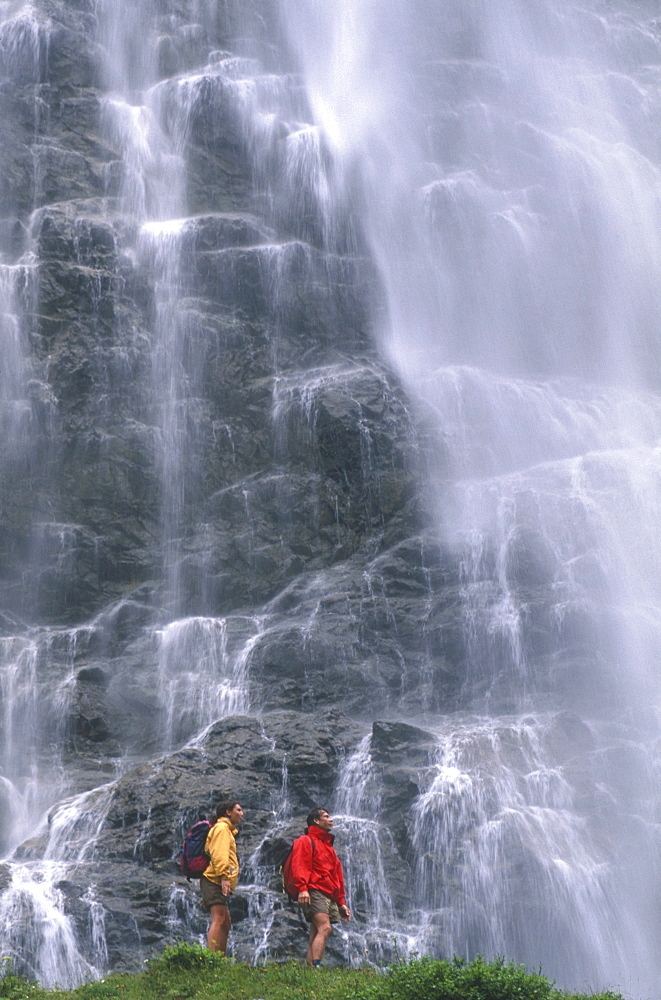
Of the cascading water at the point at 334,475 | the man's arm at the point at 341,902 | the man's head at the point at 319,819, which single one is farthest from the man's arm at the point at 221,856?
the cascading water at the point at 334,475

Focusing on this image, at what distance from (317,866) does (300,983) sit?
3.98 feet

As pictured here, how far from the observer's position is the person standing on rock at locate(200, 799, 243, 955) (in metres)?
11.4

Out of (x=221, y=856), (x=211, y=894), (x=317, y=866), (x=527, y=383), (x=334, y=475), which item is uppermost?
(x=527, y=383)

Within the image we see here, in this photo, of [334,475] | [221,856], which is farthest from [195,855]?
[334,475]

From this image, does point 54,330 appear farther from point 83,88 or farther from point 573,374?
point 573,374

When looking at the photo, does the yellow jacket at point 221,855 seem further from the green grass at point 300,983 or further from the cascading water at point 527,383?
the cascading water at point 527,383

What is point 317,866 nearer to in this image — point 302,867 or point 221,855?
point 302,867

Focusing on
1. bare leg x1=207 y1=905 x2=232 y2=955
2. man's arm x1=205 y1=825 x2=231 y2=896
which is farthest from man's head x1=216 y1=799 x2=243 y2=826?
bare leg x1=207 y1=905 x2=232 y2=955

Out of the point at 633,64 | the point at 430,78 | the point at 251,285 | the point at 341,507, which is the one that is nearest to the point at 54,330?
the point at 251,285

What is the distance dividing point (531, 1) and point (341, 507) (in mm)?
35283

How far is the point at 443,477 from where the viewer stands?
30.3 meters

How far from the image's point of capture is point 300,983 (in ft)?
36.5

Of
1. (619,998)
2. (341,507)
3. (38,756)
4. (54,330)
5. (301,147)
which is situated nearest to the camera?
(619,998)

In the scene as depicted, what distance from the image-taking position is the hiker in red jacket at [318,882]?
11.4m
